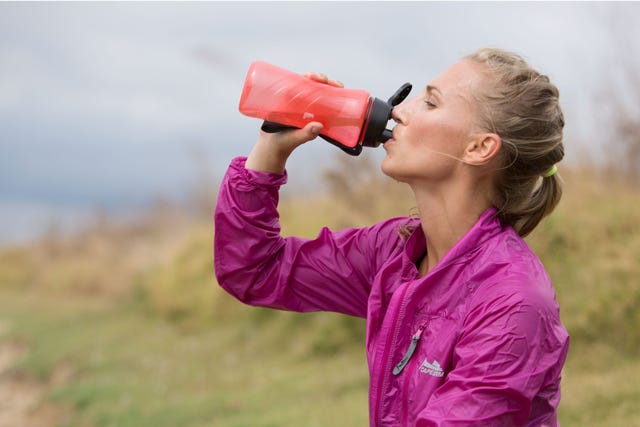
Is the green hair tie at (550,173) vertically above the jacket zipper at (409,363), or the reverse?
the green hair tie at (550,173)

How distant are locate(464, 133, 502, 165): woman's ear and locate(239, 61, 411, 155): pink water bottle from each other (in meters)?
0.30

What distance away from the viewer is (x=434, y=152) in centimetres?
257

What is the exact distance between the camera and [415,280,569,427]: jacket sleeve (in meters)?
2.15

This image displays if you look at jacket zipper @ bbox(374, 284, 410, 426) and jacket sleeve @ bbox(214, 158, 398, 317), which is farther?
jacket sleeve @ bbox(214, 158, 398, 317)

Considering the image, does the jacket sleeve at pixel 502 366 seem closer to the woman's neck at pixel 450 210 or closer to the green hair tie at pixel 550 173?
the woman's neck at pixel 450 210

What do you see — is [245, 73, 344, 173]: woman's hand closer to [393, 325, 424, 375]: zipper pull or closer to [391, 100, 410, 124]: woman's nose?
[391, 100, 410, 124]: woman's nose

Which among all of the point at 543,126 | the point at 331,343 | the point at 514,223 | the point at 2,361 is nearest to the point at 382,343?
the point at 514,223

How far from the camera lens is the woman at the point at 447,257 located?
2.20m

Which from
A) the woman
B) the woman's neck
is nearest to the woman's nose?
the woman

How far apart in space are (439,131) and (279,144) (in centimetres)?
57

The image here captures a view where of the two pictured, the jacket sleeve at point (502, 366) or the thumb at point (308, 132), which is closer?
the jacket sleeve at point (502, 366)

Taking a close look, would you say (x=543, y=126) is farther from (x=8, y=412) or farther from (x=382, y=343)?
(x=8, y=412)

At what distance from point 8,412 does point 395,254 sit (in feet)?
24.7


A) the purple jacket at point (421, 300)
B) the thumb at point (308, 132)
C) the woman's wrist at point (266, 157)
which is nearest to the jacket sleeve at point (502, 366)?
the purple jacket at point (421, 300)
